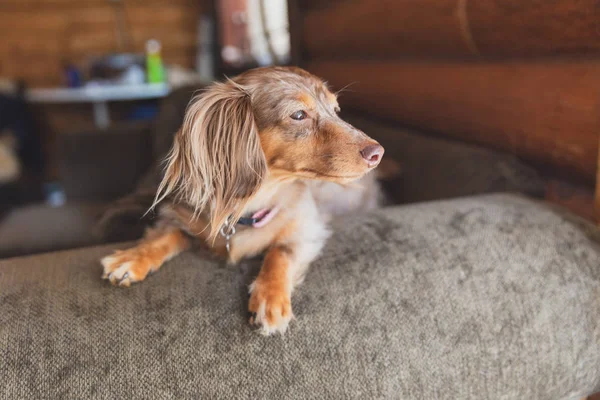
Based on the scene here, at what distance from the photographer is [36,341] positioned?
2.80 feet

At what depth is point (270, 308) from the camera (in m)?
0.91

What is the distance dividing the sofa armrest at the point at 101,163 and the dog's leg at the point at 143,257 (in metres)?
1.47

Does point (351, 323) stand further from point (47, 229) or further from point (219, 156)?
point (47, 229)

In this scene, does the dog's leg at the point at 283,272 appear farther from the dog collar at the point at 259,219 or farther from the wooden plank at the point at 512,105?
the wooden plank at the point at 512,105

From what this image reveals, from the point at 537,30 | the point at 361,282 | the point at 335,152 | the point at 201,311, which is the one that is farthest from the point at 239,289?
the point at 537,30

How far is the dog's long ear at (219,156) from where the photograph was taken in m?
1.07

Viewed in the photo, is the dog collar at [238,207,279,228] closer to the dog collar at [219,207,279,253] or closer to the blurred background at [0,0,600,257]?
the dog collar at [219,207,279,253]

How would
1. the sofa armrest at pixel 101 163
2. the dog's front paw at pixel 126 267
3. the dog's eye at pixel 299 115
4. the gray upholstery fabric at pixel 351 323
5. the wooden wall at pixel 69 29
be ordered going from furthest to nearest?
the wooden wall at pixel 69 29 → the sofa armrest at pixel 101 163 → the dog's eye at pixel 299 115 → the dog's front paw at pixel 126 267 → the gray upholstery fabric at pixel 351 323

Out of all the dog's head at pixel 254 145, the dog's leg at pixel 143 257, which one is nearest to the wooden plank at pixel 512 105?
the dog's head at pixel 254 145

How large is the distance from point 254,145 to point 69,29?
4.73 metres

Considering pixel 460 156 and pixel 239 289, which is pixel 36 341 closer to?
pixel 239 289

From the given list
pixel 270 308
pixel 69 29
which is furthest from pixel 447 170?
pixel 69 29

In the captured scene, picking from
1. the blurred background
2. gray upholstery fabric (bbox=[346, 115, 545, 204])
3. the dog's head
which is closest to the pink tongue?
the dog's head

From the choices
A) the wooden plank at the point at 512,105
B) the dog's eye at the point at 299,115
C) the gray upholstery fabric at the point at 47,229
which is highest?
the dog's eye at the point at 299,115
